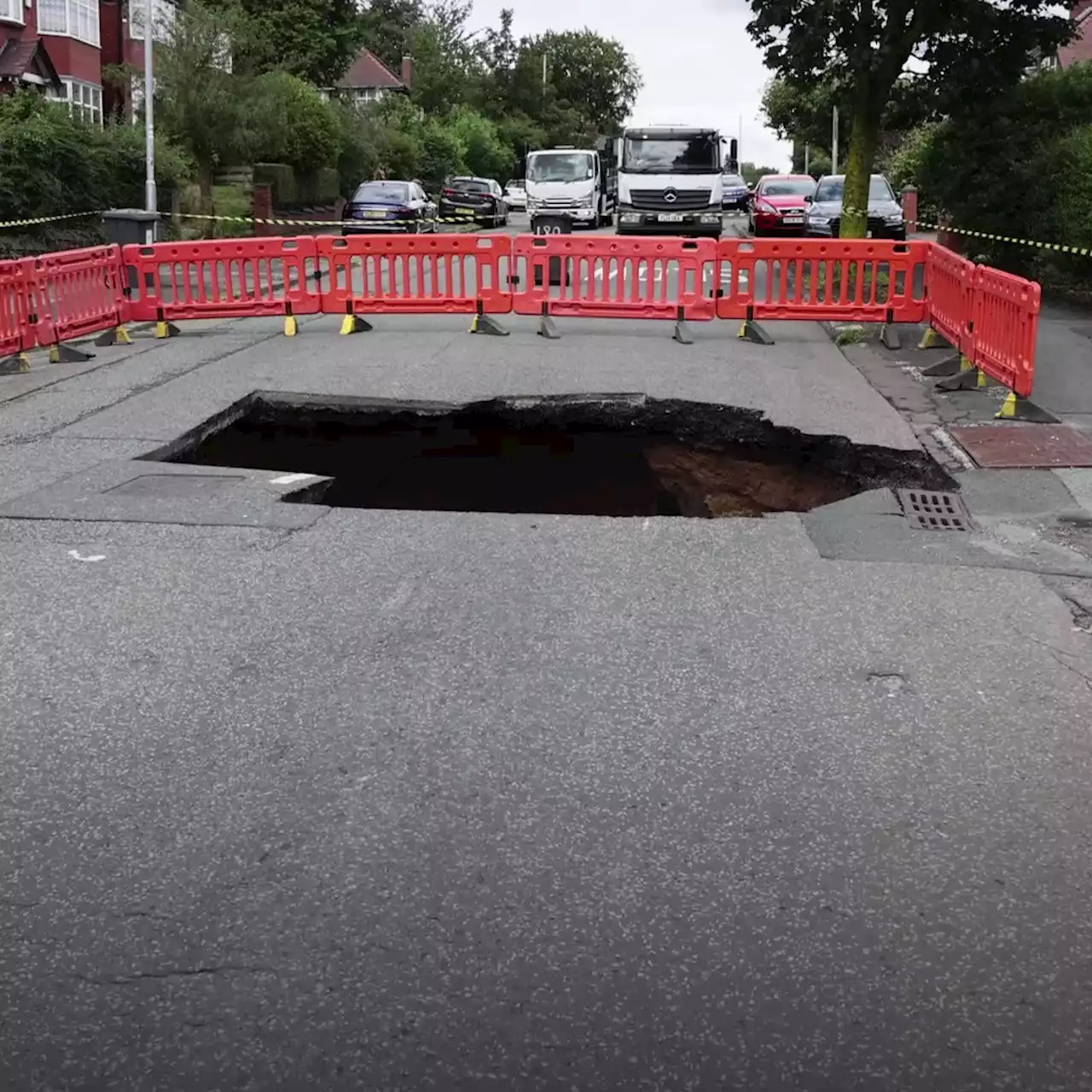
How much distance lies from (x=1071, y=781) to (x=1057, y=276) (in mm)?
19024

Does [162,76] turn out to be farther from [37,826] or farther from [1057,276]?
[37,826]

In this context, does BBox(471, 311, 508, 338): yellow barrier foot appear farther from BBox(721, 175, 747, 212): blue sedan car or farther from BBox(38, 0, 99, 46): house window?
BBox(721, 175, 747, 212): blue sedan car

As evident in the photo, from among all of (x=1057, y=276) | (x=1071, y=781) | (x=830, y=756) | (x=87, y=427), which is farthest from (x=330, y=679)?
(x=1057, y=276)

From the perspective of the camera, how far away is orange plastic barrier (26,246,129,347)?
44.3 ft

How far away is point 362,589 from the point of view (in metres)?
6.35

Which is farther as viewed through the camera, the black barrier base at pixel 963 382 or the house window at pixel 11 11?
the house window at pixel 11 11

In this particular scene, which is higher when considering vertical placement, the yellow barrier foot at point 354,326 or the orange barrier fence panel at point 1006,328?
the orange barrier fence panel at point 1006,328

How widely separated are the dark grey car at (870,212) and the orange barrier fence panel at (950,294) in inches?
472

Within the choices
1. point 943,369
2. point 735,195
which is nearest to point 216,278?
point 943,369

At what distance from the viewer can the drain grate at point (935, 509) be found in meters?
7.66

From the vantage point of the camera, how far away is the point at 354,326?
15688 millimetres

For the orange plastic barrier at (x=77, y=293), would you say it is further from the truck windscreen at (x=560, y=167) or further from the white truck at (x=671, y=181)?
the truck windscreen at (x=560, y=167)

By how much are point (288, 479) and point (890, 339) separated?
348 inches

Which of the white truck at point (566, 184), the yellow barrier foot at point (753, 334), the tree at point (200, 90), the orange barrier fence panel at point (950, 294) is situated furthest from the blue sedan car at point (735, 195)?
the orange barrier fence panel at point (950, 294)
